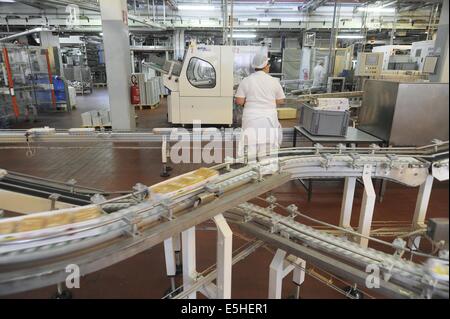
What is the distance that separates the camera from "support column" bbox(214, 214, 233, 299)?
3.50 feet

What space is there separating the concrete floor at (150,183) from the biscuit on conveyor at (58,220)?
3.18ft

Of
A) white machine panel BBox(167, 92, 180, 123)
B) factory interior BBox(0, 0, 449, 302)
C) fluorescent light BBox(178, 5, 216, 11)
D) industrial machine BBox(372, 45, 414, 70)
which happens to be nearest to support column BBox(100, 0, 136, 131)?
factory interior BBox(0, 0, 449, 302)

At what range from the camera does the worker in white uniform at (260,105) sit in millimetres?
2338

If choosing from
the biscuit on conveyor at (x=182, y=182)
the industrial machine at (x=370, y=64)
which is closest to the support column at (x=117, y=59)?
the biscuit on conveyor at (x=182, y=182)

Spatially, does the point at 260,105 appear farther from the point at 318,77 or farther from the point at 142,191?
the point at 318,77

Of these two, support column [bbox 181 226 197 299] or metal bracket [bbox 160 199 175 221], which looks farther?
support column [bbox 181 226 197 299]

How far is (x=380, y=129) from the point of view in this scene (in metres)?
2.62

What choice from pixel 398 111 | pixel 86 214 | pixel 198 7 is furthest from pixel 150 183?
pixel 198 7

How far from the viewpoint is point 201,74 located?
5.40 metres

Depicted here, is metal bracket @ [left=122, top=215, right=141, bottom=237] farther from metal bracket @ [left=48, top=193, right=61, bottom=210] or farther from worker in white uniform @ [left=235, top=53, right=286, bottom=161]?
worker in white uniform @ [left=235, top=53, right=286, bottom=161]

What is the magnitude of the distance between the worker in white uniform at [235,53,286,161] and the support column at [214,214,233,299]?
1277 millimetres

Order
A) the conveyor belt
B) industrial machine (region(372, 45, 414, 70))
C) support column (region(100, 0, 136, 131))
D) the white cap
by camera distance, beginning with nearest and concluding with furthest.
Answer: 1. the conveyor belt
2. the white cap
3. support column (region(100, 0, 136, 131))
4. industrial machine (region(372, 45, 414, 70))

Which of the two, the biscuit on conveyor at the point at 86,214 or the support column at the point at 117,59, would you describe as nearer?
the biscuit on conveyor at the point at 86,214

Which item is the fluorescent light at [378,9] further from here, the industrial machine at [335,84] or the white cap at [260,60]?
the white cap at [260,60]
